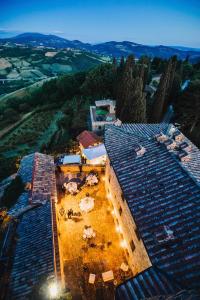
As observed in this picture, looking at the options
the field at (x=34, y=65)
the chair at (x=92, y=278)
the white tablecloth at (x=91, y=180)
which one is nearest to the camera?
the chair at (x=92, y=278)

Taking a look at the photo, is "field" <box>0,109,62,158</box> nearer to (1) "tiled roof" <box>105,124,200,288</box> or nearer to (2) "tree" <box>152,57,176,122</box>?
(2) "tree" <box>152,57,176,122</box>

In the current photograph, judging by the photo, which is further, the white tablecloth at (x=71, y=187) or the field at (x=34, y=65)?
the field at (x=34, y=65)

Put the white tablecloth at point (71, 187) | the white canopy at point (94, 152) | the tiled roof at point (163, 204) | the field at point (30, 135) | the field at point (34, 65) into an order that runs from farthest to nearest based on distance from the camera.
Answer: the field at point (34, 65) < the field at point (30, 135) < the white canopy at point (94, 152) < the white tablecloth at point (71, 187) < the tiled roof at point (163, 204)

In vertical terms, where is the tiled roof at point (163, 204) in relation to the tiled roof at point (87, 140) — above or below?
above

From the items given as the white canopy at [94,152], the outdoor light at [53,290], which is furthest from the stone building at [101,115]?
the outdoor light at [53,290]

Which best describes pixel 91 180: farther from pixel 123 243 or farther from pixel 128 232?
pixel 128 232

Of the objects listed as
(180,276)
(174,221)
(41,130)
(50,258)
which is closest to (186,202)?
(174,221)

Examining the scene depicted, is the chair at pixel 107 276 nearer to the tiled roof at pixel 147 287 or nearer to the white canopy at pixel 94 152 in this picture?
the tiled roof at pixel 147 287

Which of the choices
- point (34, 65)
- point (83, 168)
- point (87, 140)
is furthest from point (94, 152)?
point (34, 65)

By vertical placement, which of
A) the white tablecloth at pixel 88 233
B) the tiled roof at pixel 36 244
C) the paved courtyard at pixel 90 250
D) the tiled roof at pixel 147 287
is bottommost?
the paved courtyard at pixel 90 250
